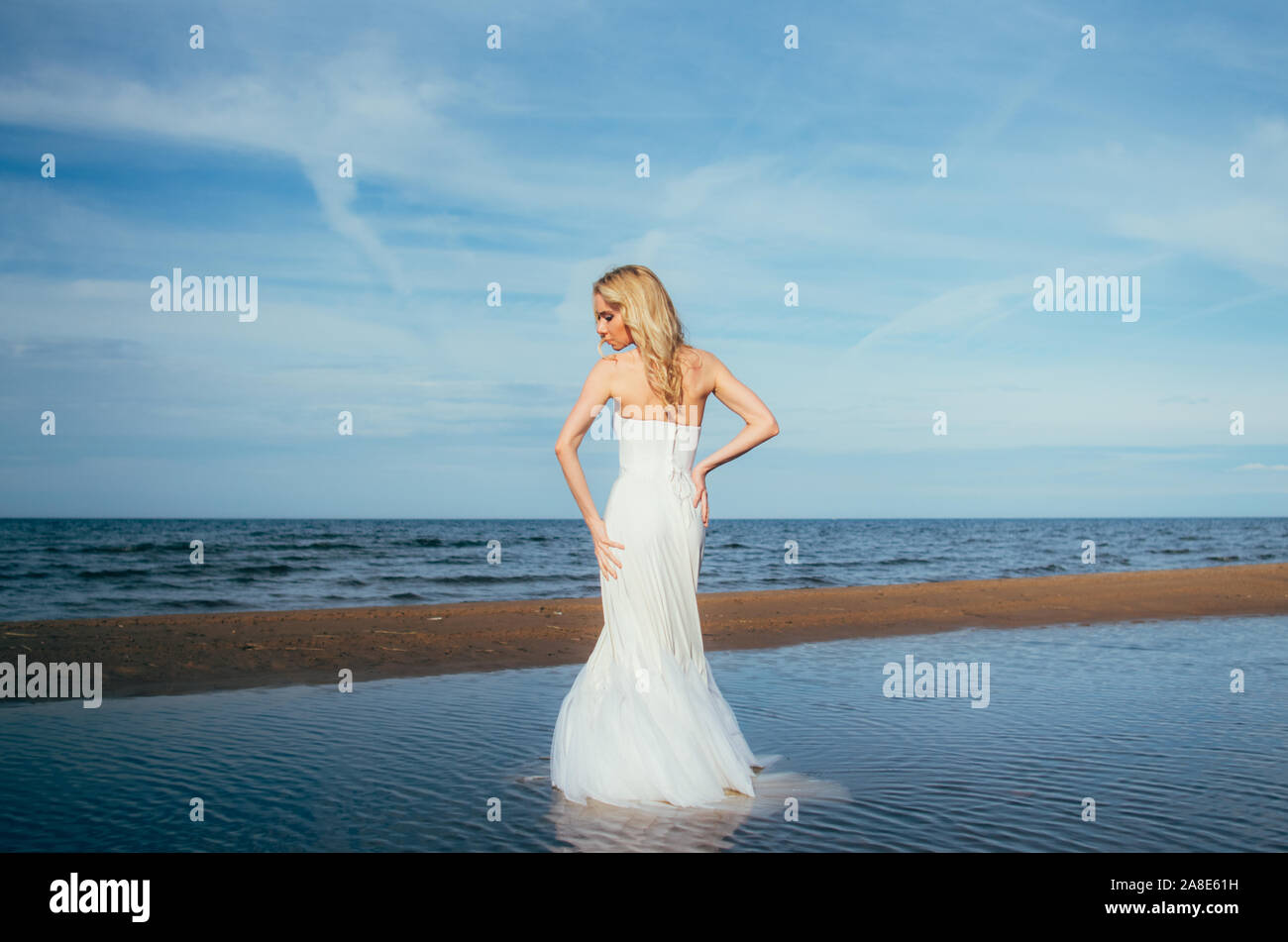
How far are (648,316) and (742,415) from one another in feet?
2.68

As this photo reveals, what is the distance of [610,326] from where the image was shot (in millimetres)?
5645

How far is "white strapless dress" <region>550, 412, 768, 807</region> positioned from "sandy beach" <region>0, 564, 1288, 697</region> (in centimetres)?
483

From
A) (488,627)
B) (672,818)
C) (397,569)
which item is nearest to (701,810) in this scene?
(672,818)

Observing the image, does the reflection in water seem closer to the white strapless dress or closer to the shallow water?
the shallow water

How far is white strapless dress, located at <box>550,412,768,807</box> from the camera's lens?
555cm

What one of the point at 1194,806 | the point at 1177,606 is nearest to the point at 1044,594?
the point at 1177,606

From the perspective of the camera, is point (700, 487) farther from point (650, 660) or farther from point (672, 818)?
point (672, 818)

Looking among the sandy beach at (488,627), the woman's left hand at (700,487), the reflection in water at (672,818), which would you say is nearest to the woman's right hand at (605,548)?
the woman's left hand at (700,487)

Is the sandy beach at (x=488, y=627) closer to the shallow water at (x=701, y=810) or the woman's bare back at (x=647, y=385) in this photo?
the shallow water at (x=701, y=810)

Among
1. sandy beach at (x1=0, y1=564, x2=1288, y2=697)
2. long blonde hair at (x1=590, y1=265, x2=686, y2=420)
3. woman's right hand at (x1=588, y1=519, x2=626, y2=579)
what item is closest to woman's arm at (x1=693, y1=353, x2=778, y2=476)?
long blonde hair at (x1=590, y1=265, x2=686, y2=420)

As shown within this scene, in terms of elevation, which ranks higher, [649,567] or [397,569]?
[649,567]
